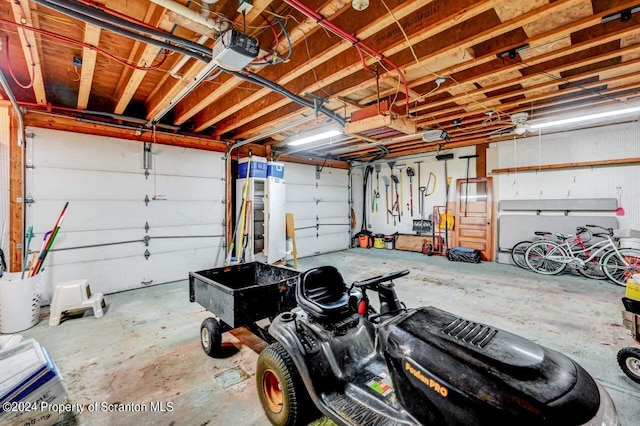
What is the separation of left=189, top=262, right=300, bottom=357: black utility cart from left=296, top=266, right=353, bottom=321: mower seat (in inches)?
18.4

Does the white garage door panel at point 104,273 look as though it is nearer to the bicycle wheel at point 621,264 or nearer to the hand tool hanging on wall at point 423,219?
the hand tool hanging on wall at point 423,219

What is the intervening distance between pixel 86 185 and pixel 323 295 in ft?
14.3

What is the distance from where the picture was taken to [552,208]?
5.73 metres

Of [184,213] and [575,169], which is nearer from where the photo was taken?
[184,213]

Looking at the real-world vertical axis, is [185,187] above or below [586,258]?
above

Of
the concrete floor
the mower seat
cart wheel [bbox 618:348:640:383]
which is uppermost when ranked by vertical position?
the mower seat

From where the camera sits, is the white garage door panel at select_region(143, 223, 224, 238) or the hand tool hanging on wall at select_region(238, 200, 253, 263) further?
the hand tool hanging on wall at select_region(238, 200, 253, 263)

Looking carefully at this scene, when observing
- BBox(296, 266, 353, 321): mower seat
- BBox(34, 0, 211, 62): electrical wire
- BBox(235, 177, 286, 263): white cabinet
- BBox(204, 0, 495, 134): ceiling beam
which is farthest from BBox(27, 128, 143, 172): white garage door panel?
BBox(296, 266, 353, 321): mower seat

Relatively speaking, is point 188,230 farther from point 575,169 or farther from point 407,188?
point 575,169

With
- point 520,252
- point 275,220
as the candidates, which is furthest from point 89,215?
point 520,252

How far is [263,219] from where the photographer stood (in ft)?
19.0

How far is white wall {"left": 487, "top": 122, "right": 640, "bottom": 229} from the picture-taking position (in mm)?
5016

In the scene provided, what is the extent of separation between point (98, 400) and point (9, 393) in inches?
21.5

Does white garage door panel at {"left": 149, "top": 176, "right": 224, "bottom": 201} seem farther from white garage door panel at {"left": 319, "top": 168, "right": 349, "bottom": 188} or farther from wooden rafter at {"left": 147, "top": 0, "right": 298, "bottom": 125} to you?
white garage door panel at {"left": 319, "top": 168, "right": 349, "bottom": 188}
